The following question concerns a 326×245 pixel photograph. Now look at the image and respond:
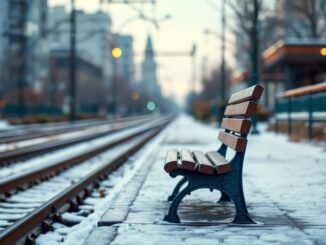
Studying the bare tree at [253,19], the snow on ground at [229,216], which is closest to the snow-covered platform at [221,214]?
the snow on ground at [229,216]

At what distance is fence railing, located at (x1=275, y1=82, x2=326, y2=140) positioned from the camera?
16.7 meters

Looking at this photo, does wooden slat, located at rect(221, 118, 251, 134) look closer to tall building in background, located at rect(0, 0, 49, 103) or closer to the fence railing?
the fence railing

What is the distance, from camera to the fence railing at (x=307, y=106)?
16688 millimetres

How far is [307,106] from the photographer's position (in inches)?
722

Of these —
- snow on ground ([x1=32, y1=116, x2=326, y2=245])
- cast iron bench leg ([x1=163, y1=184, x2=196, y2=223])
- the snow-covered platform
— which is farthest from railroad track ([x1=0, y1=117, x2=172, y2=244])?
cast iron bench leg ([x1=163, y1=184, x2=196, y2=223])

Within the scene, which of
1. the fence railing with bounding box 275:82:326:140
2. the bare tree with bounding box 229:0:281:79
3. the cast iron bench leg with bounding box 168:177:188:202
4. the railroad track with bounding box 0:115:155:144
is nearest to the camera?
the cast iron bench leg with bounding box 168:177:188:202

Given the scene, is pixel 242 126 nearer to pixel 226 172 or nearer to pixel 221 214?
pixel 226 172

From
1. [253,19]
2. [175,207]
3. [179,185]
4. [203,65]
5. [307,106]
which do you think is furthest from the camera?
[203,65]

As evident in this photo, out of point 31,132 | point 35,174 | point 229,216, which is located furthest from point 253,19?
point 229,216

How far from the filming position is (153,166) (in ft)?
40.7

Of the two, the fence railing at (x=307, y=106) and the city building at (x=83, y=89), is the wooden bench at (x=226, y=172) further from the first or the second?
the city building at (x=83, y=89)

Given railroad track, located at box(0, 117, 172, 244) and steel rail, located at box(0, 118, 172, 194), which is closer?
railroad track, located at box(0, 117, 172, 244)

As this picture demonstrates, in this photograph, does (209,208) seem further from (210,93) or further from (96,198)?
(210,93)

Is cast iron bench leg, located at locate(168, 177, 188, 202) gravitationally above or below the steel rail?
above
